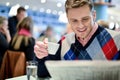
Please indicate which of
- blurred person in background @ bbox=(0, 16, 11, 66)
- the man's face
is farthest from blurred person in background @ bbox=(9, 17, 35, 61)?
the man's face

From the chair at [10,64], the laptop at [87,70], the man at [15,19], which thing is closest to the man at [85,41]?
the laptop at [87,70]

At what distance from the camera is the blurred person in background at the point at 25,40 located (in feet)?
12.4

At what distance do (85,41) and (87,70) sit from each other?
3.00 ft

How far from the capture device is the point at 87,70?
780 mm

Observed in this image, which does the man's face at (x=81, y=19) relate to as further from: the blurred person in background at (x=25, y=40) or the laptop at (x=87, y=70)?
the blurred person in background at (x=25, y=40)

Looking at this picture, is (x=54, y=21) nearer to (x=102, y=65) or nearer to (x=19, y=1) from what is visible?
(x=19, y=1)

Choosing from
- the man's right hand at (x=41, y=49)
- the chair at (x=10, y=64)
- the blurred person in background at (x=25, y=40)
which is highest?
the man's right hand at (x=41, y=49)

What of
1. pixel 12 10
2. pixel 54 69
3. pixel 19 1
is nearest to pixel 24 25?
pixel 19 1

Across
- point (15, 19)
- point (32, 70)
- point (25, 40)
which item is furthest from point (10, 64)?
point (32, 70)

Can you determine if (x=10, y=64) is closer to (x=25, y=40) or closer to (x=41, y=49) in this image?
(x=25, y=40)

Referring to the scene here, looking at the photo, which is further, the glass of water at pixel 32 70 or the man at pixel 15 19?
the man at pixel 15 19

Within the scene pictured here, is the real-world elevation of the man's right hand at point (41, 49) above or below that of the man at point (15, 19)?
above

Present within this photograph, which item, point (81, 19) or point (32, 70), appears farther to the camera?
point (32, 70)

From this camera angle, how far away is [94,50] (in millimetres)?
1672
